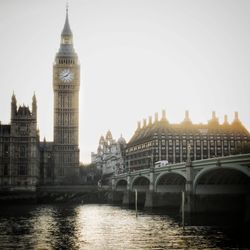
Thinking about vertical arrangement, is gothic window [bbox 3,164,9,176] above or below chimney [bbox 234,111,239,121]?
below

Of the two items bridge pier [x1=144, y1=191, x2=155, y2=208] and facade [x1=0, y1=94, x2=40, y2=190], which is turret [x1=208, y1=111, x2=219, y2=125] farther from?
bridge pier [x1=144, y1=191, x2=155, y2=208]

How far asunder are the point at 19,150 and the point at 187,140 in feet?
187

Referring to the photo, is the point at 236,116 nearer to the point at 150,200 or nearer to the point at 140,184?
the point at 140,184

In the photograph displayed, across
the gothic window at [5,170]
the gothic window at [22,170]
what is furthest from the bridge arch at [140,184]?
the gothic window at [5,170]

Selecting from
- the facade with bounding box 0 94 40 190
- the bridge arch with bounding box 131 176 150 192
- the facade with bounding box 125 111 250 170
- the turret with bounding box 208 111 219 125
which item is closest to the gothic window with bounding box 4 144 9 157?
the facade with bounding box 0 94 40 190

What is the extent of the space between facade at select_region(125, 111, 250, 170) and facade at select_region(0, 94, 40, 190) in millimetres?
39766

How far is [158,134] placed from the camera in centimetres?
17212

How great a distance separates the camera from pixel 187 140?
17525 cm

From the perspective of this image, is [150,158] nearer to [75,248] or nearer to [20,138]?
[20,138]

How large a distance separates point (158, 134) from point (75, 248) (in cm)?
12126

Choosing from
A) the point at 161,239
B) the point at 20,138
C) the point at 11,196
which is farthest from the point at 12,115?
the point at 161,239

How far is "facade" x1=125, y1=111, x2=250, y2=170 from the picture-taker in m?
173

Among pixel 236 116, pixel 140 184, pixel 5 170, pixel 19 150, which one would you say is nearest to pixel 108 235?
pixel 140 184

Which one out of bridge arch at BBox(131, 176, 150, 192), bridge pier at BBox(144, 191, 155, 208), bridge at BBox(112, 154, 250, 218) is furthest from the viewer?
bridge arch at BBox(131, 176, 150, 192)
